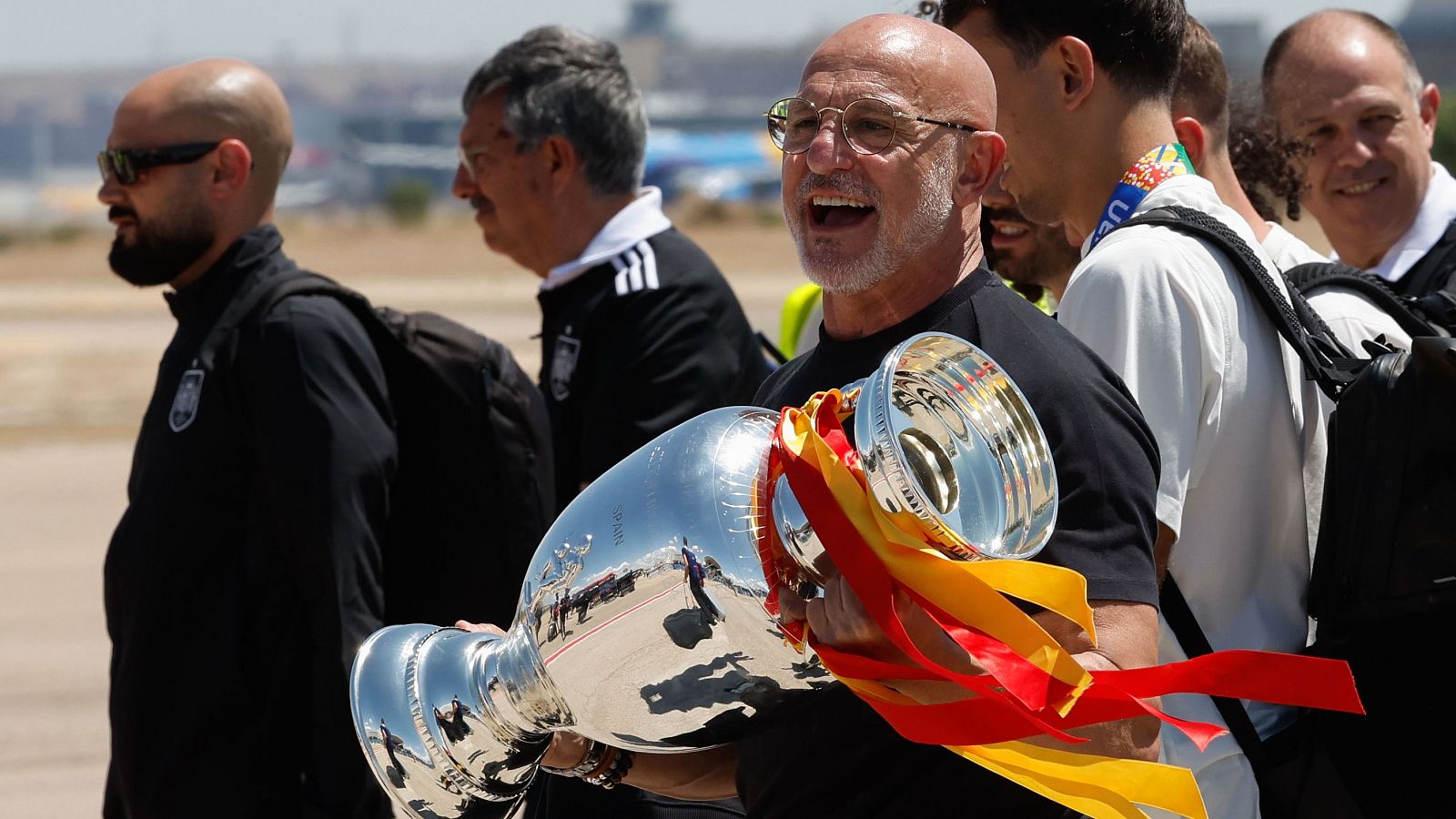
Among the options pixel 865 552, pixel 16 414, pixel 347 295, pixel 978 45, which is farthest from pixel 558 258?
pixel 16 414

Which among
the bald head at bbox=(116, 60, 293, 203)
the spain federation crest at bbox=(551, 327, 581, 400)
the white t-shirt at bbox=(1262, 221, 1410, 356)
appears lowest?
the spain federation crest at bbox=(551, 327, 581, 400)

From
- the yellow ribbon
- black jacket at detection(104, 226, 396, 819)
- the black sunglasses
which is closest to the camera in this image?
the yellow ribbon

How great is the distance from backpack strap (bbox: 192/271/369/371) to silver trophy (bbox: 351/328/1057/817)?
1.74 m

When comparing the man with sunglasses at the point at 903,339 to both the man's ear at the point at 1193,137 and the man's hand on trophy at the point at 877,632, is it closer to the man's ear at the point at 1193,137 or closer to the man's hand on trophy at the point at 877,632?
the man's hand on trophy at the point at 877,632

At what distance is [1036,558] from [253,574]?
2.24 metres

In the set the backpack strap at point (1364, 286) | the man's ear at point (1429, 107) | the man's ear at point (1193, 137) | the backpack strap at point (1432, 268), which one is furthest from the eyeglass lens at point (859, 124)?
the man's ear at point (1429, 107)

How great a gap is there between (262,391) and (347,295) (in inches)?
12.1

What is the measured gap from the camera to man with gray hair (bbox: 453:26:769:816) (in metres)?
4.50

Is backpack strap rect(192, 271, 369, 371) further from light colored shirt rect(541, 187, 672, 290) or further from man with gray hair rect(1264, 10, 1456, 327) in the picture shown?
man with gray hair rect(1264, 10, 1456, 327)

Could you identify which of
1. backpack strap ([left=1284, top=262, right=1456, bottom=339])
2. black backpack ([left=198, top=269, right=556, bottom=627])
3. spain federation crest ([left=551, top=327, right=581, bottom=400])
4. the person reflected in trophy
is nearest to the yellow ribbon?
the person reflected in trophy

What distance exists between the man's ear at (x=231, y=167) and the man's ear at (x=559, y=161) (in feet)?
2.82

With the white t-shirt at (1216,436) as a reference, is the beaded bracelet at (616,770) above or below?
below

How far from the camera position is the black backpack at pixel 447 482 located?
413 centimetres

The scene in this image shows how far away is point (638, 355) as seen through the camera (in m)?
4.52
